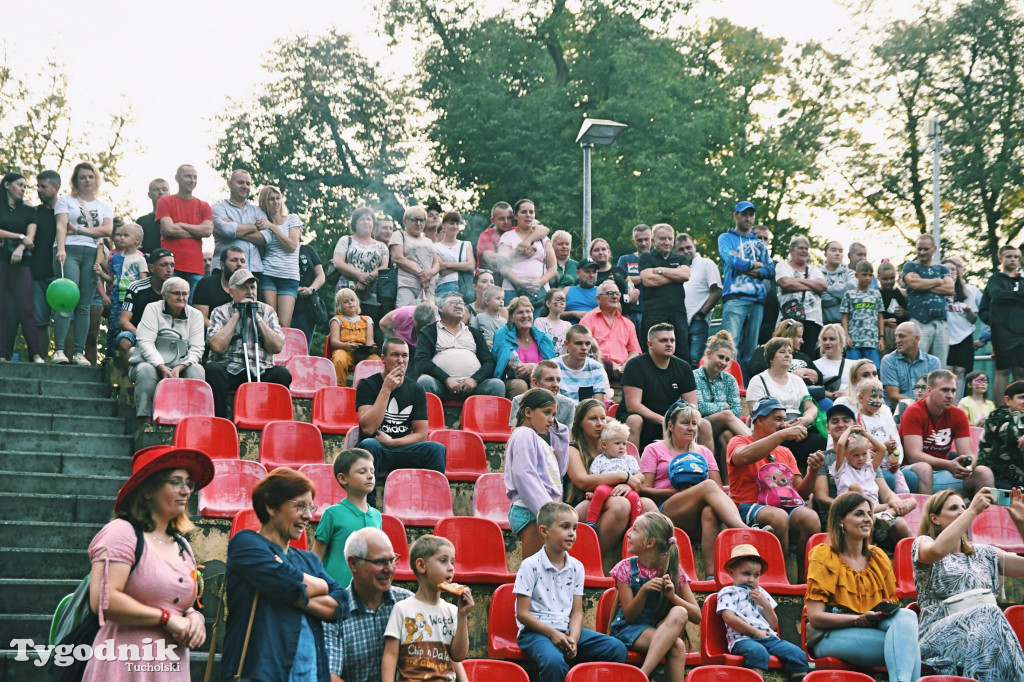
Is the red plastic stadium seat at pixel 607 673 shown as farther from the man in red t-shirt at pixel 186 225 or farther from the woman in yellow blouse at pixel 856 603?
the man in red t-shirt at pixel 186 225

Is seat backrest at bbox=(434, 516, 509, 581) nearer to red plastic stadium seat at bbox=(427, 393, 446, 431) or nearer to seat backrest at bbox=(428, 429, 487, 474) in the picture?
seat backrest at bbox=(428, 429, 487, 474)

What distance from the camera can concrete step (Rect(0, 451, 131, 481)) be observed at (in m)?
7.38

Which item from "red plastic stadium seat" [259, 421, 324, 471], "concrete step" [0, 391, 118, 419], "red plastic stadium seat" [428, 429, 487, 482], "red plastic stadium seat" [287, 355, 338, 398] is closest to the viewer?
"red plastic stadium seat" [259, 421, 324, 471]

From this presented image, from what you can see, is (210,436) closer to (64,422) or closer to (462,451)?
(64,422)

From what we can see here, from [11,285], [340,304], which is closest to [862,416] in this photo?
[340,304]

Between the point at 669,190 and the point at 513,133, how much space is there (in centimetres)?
343

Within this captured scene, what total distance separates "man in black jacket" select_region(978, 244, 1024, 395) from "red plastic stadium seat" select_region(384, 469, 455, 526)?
261 inches

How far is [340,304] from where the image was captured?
31.9 ft

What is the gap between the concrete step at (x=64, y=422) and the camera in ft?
26.4

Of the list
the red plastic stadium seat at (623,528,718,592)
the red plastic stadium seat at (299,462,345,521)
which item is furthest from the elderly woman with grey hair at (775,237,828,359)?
the red plastic stadium seat at (299,462,345,521)

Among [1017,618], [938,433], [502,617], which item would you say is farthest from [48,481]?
[938,433]

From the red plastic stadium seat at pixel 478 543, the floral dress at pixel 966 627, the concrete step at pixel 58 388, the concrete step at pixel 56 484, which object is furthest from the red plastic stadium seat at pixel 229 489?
the floral dress at pixel 966 627

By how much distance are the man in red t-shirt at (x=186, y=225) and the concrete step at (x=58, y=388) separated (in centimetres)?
119

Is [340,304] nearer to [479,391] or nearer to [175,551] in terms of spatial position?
[479,391]
